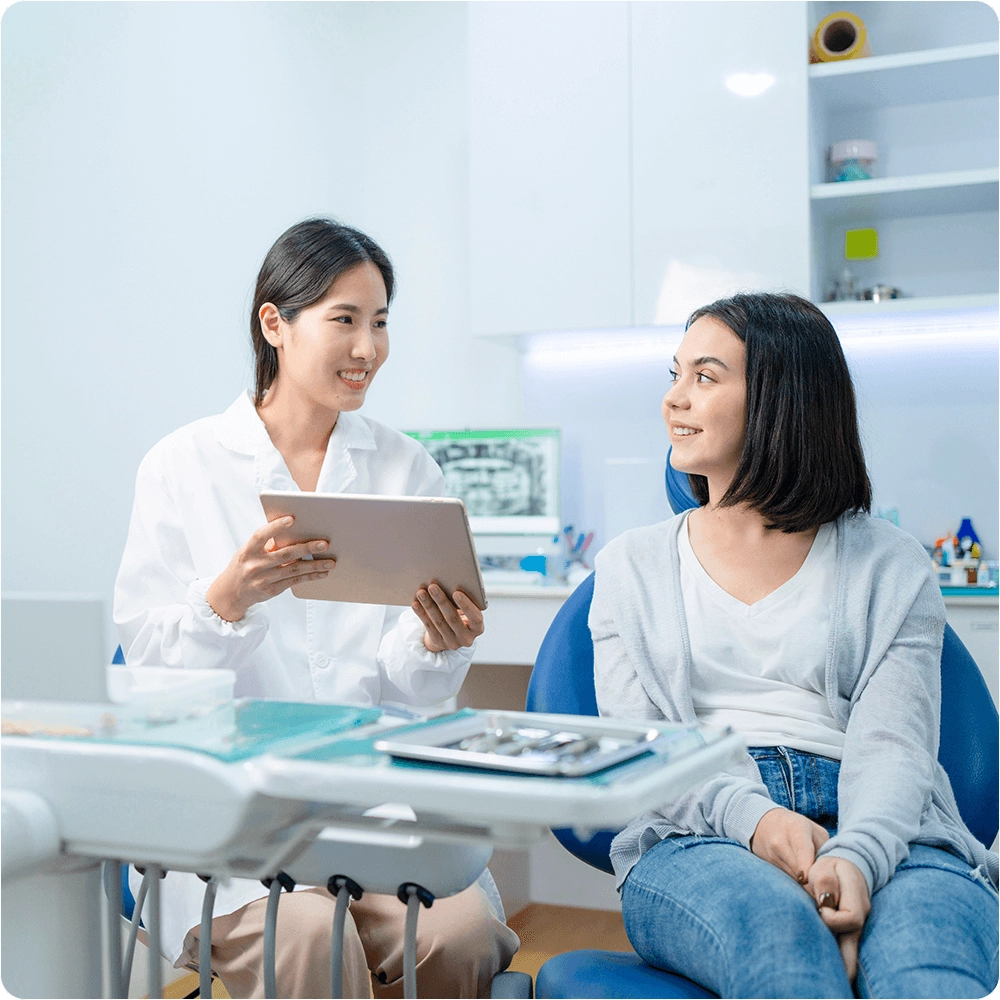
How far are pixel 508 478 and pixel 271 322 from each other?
1394 mm

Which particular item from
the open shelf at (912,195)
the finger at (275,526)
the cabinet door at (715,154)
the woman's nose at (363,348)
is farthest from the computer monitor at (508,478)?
the finger at (275,526)

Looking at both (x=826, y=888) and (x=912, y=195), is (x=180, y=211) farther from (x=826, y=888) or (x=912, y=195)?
(x=826, y=888)

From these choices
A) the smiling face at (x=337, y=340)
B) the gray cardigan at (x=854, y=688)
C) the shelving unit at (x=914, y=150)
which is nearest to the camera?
the gray cardigan at (x=854, y=688)

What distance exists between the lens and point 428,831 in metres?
0.74

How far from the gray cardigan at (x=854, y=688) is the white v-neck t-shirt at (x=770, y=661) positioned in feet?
0.06

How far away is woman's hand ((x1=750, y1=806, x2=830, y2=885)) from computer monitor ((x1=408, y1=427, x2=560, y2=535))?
1.78m

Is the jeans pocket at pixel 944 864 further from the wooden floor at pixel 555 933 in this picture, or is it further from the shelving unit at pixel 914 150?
the shelving unit at pixel 914 150

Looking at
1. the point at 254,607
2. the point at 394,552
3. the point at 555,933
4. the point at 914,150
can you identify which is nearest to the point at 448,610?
the point at 394,552

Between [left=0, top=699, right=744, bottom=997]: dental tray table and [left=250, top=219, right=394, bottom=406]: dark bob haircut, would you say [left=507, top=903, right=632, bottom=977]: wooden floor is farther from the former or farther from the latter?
[left=0, top=699, right=744, bottom=997]: dental tray table

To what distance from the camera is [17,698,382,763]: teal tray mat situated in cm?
76

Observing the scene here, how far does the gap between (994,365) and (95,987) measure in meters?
2.51

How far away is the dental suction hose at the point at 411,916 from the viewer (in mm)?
835

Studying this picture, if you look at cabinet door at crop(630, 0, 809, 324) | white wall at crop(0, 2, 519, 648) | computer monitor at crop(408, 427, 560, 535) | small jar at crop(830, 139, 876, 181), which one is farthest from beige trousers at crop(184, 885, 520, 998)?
small jar at crop(830, 139, 876, 181)

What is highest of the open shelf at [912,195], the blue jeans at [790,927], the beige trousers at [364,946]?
the open shelf at [912,195]
